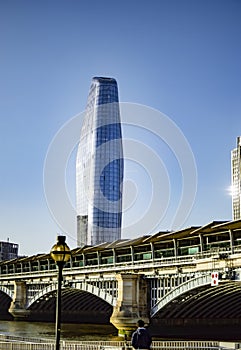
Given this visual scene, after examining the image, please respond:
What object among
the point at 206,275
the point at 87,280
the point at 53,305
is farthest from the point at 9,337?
the point at 53,305

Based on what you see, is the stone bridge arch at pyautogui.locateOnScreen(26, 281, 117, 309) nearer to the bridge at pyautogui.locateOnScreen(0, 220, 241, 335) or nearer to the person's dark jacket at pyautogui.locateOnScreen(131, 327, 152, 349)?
the bridge at pyautogui.locateOnScreen(0, 220, 241, 335)

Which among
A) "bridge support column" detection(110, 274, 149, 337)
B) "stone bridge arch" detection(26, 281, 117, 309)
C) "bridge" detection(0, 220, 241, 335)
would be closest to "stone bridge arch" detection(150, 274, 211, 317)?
"bridge" detection(0, 220, 241, 335)

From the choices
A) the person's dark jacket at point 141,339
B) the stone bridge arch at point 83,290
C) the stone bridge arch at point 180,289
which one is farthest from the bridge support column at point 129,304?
the person's dark jacket at point 141,339

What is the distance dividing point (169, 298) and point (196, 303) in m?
5.78

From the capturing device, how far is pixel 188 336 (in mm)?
54625

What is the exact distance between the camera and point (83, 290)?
72750mm

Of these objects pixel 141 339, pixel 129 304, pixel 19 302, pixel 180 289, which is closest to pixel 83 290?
pixel 129 304

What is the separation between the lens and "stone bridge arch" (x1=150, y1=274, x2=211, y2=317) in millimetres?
48131

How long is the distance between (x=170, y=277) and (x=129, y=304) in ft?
20.0

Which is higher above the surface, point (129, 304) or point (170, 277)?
point (170, 277)

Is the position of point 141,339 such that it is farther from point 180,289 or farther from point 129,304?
point 129,304

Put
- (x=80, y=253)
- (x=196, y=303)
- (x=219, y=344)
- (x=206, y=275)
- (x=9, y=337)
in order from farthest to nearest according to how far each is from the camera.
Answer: (x=80, y=253), (x=196, y=303), (x=206, y=275), (x=9, y=337), (x=219, y=344)

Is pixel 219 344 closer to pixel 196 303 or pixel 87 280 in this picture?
pixel 196 303

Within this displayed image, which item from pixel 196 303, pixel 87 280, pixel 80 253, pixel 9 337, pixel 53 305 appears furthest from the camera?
pixel 53 305
